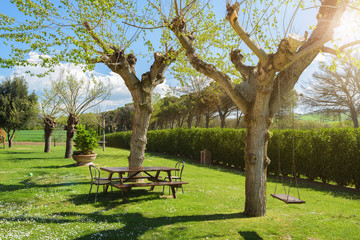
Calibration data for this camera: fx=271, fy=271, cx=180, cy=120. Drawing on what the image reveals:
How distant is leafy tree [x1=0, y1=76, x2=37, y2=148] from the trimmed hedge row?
19.9m

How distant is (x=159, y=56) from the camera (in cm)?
966

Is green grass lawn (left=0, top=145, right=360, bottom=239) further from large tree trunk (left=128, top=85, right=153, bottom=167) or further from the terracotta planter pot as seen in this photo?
the terracotta planter pot

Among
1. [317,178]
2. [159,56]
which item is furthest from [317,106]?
[159,56]

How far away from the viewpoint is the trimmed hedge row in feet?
32.1

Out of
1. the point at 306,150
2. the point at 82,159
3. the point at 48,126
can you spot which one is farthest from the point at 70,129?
the point at 306,150

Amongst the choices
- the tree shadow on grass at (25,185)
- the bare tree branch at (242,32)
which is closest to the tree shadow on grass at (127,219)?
the bare tree branch at (242,32)

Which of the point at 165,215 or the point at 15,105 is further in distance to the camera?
the point at 15,105

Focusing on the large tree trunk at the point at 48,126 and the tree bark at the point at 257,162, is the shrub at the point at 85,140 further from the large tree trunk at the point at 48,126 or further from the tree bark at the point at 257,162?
the tree bark at the point at 257,162

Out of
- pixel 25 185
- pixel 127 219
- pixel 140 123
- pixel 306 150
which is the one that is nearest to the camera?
pixel 127 219

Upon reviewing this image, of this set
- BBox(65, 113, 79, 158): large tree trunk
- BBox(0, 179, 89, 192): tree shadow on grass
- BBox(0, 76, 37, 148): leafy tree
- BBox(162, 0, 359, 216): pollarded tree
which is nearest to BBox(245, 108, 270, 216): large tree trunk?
BBox(162, 0, 359, 216): pollarded tree

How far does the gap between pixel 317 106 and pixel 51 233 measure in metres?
32.1

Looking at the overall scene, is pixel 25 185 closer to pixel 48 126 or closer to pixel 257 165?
pixel 257 165

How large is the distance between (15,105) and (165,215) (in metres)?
30.4

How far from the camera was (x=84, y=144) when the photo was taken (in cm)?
1427
